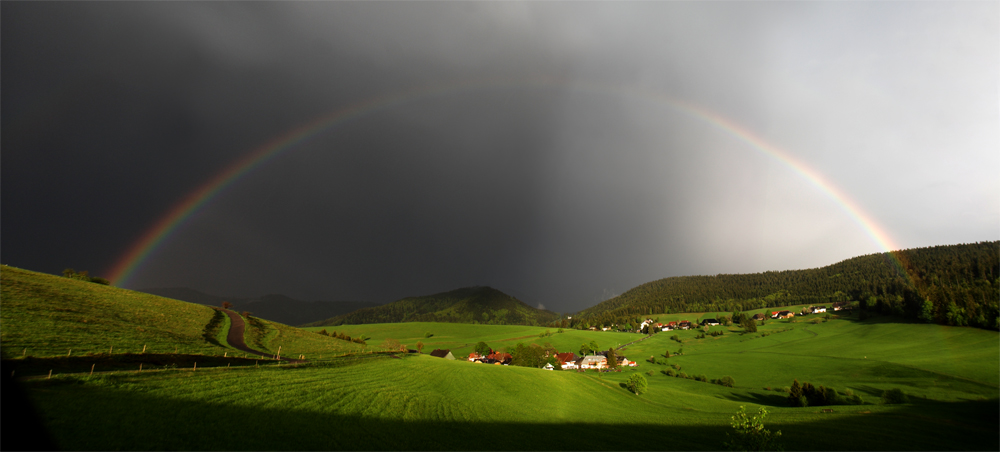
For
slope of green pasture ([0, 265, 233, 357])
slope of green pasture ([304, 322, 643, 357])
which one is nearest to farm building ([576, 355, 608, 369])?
slope of green pasture ([304, 322, 643, 357])

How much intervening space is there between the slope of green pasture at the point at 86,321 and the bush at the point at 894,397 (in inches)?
3505

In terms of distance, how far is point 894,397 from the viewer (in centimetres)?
4975

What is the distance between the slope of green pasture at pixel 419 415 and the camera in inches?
613

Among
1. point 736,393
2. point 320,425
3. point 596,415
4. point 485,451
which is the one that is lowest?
point 736,393

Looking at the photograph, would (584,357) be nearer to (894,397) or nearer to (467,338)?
(467,338)

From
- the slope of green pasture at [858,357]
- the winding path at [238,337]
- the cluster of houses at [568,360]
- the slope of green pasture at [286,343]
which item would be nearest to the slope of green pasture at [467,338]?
the cluster of houses at [568,360]

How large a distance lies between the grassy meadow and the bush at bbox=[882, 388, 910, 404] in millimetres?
1527

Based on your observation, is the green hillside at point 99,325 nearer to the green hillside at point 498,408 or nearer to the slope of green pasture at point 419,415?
the green hillside at point 498,408

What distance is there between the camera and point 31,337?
26.4 meters

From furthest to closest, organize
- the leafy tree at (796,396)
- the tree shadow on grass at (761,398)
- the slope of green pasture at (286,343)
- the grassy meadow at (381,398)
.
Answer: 1. the tree shadow on grass at (761,398)
2. the leafy tree at (796,396)
3. the slope of green pasture at (286,343)
4. the grassy meadow at (381,398)

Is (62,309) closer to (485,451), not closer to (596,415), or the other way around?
(485,451)

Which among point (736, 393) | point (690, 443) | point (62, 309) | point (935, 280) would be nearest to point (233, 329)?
point (62, 309)

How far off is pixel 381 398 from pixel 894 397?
71.7 m

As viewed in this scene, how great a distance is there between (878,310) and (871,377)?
102150 mm
